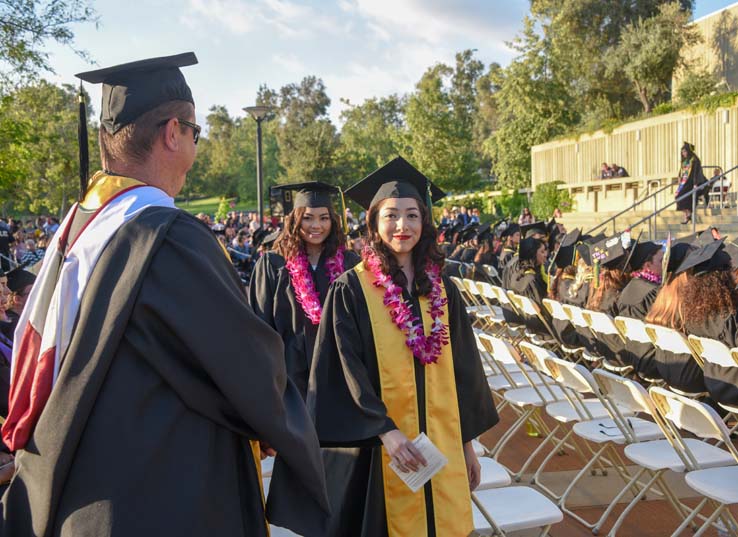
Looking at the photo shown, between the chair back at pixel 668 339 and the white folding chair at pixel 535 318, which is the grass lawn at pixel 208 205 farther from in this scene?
the chair back at pixel 668 339

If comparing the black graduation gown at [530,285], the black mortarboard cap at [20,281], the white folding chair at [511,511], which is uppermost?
the black mortarboard cap at [20,281]

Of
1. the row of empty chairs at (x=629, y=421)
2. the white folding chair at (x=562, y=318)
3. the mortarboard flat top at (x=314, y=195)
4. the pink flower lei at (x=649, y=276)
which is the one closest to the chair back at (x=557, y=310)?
the white folding chair at (x=562, y=318)

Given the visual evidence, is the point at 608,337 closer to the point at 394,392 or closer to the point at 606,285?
the point at 606,285

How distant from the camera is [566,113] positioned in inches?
1438

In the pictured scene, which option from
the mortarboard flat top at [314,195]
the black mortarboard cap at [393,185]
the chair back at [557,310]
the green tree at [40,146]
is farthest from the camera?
the green tree at [40,146]

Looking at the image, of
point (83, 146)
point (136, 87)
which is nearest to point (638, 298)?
point (83, 146)

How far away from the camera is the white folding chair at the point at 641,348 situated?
214 inches

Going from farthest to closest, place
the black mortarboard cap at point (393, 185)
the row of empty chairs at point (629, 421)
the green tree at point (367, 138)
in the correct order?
the green tree at point (367, 138), the row of empty chairs at point (629, 421), the black mortarboard cap at point (393, 185)

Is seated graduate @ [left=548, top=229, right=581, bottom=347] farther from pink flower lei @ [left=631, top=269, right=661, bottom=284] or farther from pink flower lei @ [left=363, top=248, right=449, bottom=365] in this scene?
pink flower lei @ [left=363, top=248, right=449, bottom=365]

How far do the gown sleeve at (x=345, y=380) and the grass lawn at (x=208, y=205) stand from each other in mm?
57934

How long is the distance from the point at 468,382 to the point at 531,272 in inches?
248

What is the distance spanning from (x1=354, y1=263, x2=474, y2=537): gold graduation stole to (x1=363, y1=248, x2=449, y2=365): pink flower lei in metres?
0.03

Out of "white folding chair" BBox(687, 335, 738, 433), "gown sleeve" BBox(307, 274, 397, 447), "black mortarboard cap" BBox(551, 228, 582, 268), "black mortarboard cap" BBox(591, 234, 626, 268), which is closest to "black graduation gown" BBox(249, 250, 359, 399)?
"gown sleeve" BBox(307, 274, 397, 447)

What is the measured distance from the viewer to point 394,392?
272cm
